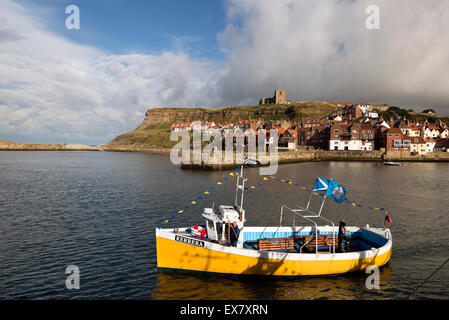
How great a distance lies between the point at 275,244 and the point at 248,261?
2080 mm

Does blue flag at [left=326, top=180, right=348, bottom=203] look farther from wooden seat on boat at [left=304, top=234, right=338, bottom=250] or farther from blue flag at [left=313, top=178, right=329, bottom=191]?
wooden seat on boat at [left=304, top=234, right=338, bottom=250]

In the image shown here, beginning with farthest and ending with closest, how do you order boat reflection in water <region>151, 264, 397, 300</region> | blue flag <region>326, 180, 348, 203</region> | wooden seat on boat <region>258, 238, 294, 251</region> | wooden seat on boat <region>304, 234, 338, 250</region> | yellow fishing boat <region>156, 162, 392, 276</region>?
wooden seat on boat <region>304, 234, 338, 250</region>
blue flag <region>326, 180, 348, 203</region>
wooden seat on boat <region>258, 238, 294, 251</region>
yellow fishing boat <region>156, 162, 392, 276</region>
boat reflection in water <region>151, 264, 397, 300</region>

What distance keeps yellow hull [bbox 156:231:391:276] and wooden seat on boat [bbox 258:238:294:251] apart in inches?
42.3

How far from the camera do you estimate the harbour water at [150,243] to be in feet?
45.7

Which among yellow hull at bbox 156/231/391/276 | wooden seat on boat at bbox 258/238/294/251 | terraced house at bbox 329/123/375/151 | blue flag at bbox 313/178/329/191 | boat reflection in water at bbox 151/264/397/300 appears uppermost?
terraced house at bbox 329/123/375/151

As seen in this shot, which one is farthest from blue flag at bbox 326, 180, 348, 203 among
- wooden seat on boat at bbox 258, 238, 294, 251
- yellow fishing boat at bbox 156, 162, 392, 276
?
wooden seat on boat at bbox 258, 238, 294, 251

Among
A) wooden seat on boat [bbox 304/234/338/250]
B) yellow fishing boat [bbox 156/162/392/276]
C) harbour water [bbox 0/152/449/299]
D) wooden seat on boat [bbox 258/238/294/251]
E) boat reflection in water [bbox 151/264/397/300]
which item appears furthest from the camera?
wooden seat on boat [bbox 304/234/338/250]

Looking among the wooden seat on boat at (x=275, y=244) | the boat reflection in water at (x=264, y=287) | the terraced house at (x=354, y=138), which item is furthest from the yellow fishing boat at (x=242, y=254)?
the terraced house at (x=354, y=138)

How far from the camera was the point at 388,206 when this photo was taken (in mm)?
31969

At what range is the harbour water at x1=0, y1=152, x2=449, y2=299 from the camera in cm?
1392

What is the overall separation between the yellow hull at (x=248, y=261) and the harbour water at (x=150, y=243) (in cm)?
46

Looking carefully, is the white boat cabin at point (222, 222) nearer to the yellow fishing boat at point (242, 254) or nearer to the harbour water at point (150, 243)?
the yellow fishing boat at point (242, 254)

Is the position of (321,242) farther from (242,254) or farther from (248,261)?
(242,254)
